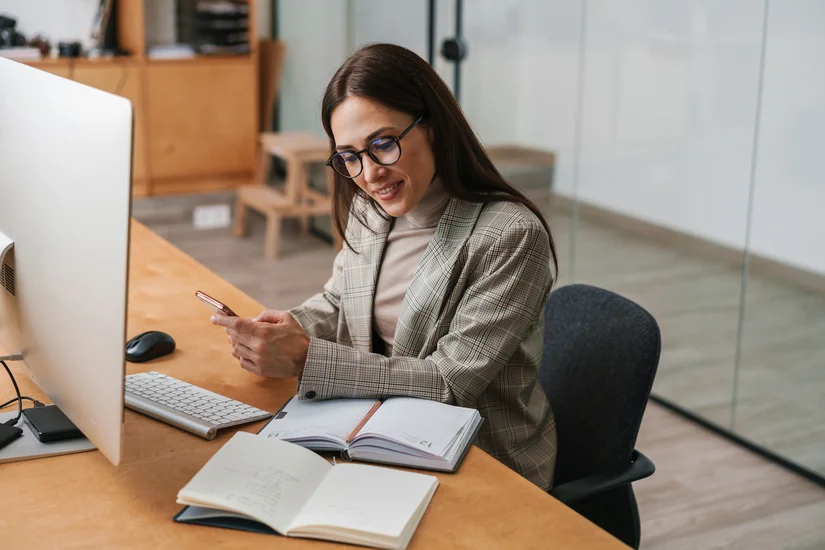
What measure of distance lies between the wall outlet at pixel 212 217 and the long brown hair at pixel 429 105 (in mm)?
3953

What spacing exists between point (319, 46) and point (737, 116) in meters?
3.19

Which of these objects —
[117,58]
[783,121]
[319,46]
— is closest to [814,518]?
[783,121]

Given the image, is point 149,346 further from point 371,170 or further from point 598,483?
point 598,483

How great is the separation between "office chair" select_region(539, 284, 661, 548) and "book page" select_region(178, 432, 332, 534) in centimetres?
49

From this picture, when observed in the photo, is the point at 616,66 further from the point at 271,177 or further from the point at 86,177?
the point at 271,177

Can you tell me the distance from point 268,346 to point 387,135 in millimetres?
381

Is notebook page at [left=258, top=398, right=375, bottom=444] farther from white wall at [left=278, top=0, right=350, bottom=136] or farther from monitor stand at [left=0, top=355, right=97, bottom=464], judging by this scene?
white wall at [left=278, top=0, right=350, bottom=136]

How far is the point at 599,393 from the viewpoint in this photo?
1.65 m

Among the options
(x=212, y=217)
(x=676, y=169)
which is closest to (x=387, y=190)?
(x=676, y=169)

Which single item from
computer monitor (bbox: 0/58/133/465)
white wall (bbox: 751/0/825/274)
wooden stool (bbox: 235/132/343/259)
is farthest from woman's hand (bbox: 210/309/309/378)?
wooden stool (bbox: 235/132/343/259)

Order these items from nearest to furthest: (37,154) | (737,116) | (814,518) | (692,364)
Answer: (37,154)
(814,518)
(737,116)
(692,364)

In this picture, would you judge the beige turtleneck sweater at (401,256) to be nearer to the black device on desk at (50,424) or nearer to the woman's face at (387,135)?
the woman's face at (387,135)

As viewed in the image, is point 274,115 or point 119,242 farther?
point 274,115

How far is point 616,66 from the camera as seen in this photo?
3172mm
